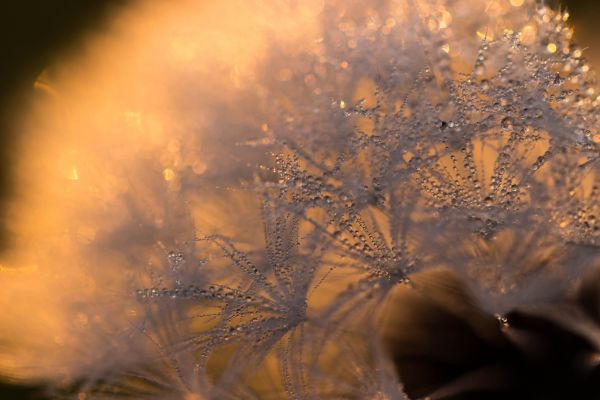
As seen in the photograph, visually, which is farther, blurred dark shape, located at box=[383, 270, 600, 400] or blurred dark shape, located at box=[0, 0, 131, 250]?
blurred dark shape, located at box=[0, 0, 131, 250]

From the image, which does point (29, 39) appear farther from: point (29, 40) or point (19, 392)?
point (19, 392)

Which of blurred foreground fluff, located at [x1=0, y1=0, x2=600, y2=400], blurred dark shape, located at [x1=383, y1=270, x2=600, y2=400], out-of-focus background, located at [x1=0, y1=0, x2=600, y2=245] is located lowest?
blurred dark shape, located at [x1=383, y1=270, x2=600, y2=400]

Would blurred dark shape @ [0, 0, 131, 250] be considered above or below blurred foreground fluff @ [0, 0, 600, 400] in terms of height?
above

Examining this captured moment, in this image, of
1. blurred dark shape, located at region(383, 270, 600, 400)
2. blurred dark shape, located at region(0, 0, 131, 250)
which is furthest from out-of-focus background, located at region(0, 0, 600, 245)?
blurred dark shape, located at region(383, 270, 600, 400)

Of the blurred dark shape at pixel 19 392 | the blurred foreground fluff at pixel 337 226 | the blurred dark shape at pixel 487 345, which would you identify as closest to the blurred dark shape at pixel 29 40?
the blurred foreground fluff at pixel 337 226

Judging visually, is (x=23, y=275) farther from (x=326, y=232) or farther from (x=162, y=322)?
(x=326, y=232)

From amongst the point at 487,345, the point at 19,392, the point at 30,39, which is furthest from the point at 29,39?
the point at 487,345

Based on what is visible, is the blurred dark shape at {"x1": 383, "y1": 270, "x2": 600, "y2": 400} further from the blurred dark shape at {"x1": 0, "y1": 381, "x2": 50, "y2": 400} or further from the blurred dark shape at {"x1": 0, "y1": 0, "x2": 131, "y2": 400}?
the blurred dark shape at {"x1": 0, "y1": 0, "x2": 131, "y2": 400}

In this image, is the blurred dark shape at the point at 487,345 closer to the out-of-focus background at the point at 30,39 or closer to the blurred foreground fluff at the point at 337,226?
the blurred foreground fluff at the point at 337,226
